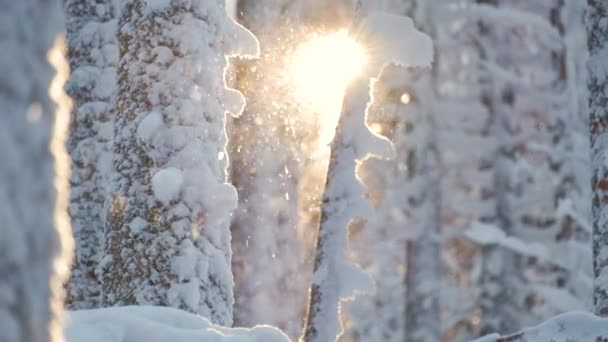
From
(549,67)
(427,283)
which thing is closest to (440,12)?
(549,67)

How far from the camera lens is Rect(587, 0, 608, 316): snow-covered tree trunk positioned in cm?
770

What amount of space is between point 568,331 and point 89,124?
592 centimetres

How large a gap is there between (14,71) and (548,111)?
630 inches

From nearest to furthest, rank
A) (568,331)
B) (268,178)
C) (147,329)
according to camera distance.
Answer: (147,329)
(568,331)
(268,178)

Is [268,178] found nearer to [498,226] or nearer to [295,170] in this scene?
[295,170]

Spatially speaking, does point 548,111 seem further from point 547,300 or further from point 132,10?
point 132,10

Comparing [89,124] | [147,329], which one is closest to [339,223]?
[89,124]

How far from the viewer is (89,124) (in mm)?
10367

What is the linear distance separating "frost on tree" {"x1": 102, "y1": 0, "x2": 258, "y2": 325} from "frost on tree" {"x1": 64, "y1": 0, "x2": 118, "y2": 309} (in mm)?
2991

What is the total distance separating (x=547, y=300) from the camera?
57.0ft

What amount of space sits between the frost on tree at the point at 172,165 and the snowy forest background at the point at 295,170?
0.02 metres

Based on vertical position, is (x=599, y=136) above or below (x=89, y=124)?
above

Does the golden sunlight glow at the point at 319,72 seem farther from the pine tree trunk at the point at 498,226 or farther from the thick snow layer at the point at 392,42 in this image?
the pine tree trunk at the point at 498,226

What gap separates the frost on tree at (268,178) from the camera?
1055 cm
